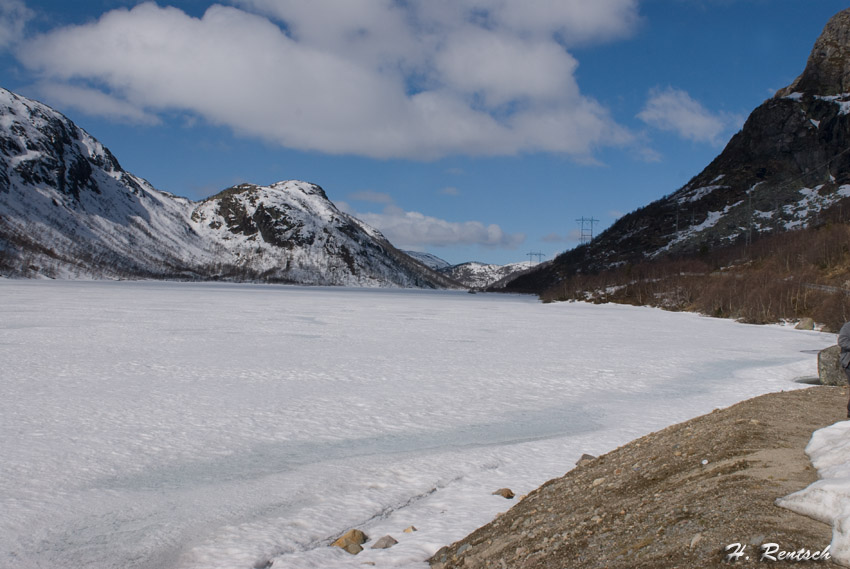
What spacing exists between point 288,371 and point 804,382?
1677cm

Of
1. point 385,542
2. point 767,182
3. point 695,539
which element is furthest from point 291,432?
point 767,182

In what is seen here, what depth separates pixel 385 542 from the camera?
7.52 meters

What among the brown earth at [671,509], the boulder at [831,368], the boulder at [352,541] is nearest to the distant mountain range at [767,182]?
the boulder at [831,368]

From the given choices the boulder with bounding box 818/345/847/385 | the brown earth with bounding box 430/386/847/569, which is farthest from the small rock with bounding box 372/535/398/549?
the boulder with bounding box 818/345/847/385

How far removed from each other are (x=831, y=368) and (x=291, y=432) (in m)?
16.5

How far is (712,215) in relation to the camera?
499 feet

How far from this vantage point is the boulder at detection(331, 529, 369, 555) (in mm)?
7341

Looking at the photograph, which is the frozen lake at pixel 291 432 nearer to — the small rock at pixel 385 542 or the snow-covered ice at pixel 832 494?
the small rock at pixel 385 542

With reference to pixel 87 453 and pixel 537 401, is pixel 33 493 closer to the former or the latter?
pixel 87 453

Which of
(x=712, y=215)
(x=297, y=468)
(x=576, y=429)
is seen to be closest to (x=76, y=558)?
(x=297, y=468)

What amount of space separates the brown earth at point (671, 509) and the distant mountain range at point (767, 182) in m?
126

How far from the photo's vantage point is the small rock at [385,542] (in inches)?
294

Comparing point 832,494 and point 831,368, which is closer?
point 832,494

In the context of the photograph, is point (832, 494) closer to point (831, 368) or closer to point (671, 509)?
point (671, 509)
